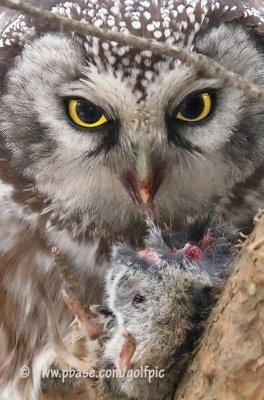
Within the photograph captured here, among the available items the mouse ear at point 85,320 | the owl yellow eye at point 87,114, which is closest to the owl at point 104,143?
the owl yellow eye at point 87,114

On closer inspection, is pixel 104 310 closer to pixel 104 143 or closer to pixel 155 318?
pixel 155 318

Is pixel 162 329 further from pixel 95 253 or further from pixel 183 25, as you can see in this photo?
pixel 183 25

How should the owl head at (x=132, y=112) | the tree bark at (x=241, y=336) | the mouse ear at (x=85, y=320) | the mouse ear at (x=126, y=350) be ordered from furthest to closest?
the owl head at (x=132, y=112), the mouse ear at (x=85, y=320), the mouse ear at (x=126, y=350), the tree bark at (x=241, y=336)

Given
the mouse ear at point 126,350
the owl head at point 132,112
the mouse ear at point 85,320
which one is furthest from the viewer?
the owl head at point 132,112

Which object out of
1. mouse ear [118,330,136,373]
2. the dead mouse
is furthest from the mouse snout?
mouse ear [118,330,136,373]

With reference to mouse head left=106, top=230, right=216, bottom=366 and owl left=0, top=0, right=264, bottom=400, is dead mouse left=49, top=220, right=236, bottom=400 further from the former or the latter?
owl left=0, top=0, right=264, bottom=400

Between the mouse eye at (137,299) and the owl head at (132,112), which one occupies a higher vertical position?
the owl head at (132,112)

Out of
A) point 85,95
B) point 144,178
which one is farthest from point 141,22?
point 144,178

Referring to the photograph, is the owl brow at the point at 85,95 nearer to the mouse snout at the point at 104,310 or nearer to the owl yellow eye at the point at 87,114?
the owl yellow eye at the point at 87,114
